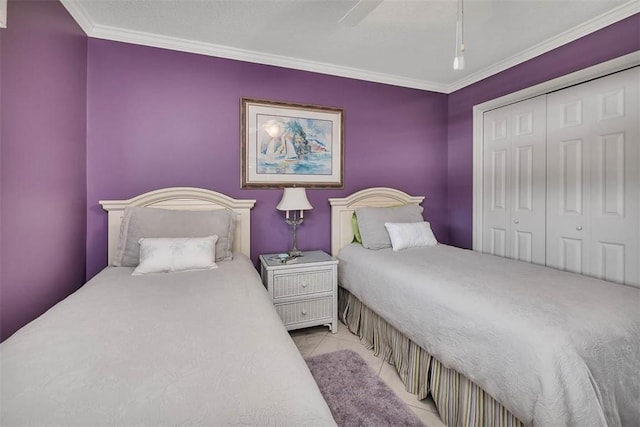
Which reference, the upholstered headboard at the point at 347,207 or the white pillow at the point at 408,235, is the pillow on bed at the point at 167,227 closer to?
the upholstered headboard at the point at 347,207

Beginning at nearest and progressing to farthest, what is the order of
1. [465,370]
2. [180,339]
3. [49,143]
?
[180,339] < [465,370] < [49,143]

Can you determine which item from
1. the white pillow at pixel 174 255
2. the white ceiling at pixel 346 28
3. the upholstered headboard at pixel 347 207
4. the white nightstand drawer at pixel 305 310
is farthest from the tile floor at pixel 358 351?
the white ceiling at pixel 346 28

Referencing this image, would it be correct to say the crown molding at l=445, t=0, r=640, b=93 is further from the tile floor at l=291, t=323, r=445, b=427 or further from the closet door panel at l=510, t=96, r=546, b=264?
the tile floor at l=291, t=323, r=445, b=427

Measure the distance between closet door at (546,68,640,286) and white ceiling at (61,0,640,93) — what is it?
0.50m

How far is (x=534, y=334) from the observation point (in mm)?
1138

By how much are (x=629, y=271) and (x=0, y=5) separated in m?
3.75

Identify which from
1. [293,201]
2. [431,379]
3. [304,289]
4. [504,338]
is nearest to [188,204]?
[293,201]

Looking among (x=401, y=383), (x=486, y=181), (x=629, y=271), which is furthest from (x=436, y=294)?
(x=486, y=181)

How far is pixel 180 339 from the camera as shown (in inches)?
39.1

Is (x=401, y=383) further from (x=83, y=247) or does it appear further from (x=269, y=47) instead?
(x=269, y=47)

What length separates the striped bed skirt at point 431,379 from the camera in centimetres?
138

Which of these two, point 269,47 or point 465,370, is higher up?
point 269,47

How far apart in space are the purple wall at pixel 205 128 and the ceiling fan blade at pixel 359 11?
3.35ft

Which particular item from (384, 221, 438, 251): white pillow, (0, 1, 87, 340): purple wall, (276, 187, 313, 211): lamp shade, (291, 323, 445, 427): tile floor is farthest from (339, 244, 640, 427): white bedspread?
(0, 1, 87, 340): purple wall
